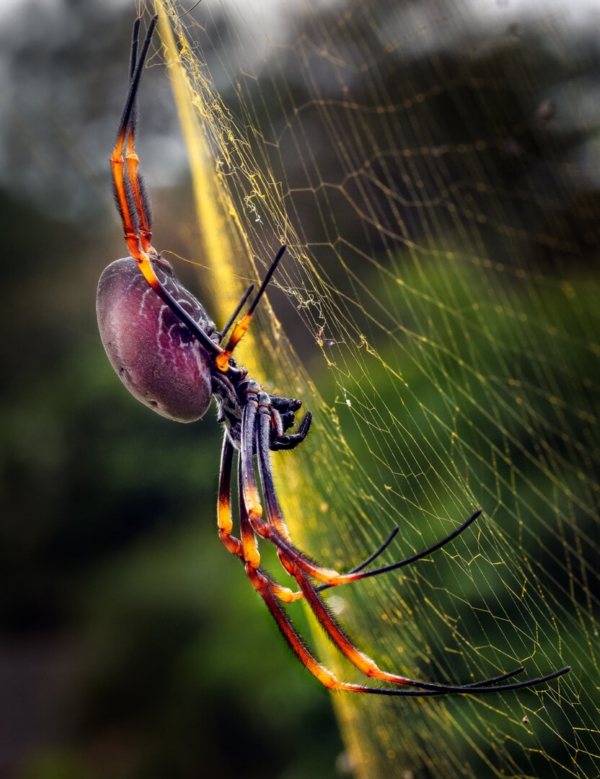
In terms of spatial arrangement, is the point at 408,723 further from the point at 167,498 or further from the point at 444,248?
the point at 167,498

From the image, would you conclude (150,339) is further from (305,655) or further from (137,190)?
(305,655)

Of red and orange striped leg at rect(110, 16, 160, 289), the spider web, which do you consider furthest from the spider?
the spider web

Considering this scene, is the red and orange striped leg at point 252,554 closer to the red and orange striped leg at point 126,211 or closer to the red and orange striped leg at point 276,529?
the red and orange striped leg at point 276,529

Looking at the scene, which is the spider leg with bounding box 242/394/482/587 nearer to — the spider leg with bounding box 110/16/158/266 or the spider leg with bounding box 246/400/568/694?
the spider leg with bounding box 246/400/568/694

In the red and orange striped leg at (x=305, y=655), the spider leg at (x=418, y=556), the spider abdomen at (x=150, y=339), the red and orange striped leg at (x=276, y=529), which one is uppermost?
the spider abdomen at (x=150, y=339)

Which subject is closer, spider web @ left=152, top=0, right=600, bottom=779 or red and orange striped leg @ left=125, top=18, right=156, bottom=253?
red and orange striped leg @ left=125, top=18, right=156, bottom=253

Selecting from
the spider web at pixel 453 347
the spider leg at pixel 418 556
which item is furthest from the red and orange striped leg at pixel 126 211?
the spider leg at pixel 418 556

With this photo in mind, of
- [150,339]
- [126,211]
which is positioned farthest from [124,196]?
[150,339]

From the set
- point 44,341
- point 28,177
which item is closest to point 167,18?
point 44,341
